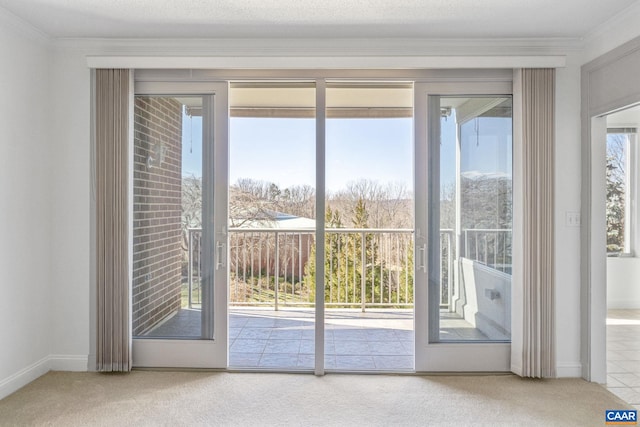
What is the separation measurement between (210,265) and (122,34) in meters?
1.88

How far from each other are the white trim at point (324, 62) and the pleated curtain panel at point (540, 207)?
10cm

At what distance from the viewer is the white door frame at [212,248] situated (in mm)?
3318

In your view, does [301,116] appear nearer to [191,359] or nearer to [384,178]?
[384,178]

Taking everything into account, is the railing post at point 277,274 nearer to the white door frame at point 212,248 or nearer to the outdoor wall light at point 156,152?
the white door frame at point 212,248

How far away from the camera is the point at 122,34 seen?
3180 mm

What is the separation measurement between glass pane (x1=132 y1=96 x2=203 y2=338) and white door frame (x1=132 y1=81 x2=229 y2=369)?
0.06m

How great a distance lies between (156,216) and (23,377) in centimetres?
146

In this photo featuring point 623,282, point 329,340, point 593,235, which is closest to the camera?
point 593,235

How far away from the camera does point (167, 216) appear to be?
3.38m

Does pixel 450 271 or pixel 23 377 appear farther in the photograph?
pixel 450 271

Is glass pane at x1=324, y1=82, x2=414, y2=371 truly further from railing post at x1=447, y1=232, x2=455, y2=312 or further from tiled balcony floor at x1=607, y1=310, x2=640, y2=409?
tiled balcony floor at x1=607, y1=310, x2=640, y2=409

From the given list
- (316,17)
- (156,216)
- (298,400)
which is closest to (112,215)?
(156,216)

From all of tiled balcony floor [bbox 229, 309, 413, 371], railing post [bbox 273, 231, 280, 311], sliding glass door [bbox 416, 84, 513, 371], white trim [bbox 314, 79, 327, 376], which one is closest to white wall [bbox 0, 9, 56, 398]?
tiled balcony floor [bbox 229, 309, 413, 371]

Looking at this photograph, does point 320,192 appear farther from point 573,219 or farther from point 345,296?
point 345,296
